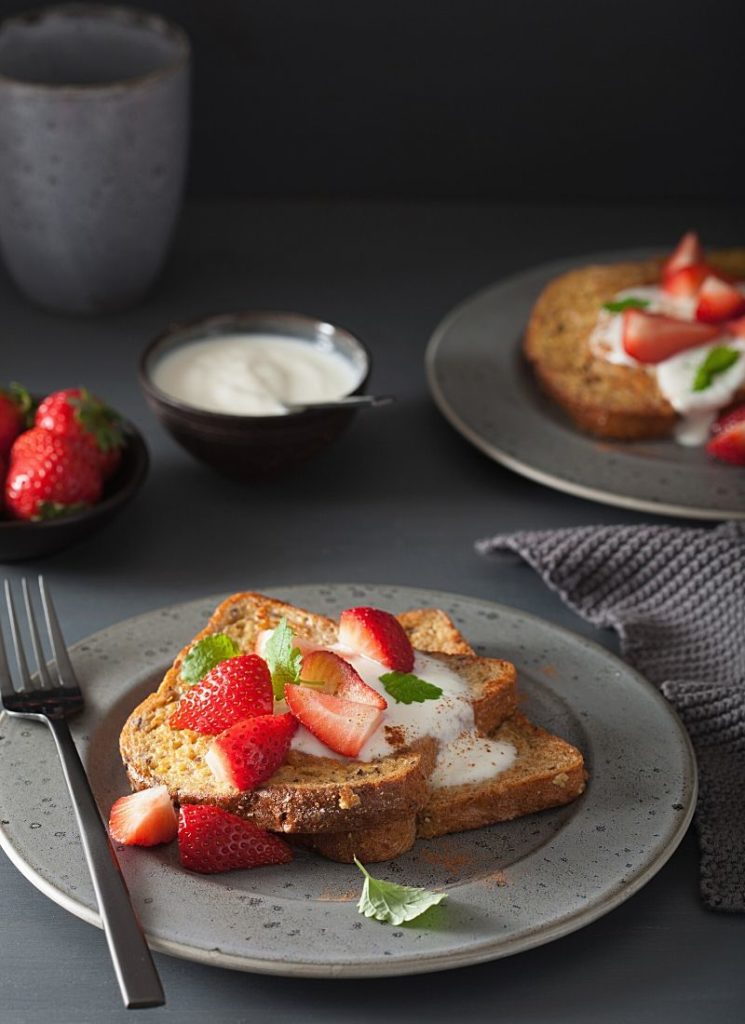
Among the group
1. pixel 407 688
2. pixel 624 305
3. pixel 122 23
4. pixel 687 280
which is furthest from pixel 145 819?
pixel 122 23

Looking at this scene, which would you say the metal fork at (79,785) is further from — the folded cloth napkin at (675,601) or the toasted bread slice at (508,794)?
the folded cloth napkin at (675,601)

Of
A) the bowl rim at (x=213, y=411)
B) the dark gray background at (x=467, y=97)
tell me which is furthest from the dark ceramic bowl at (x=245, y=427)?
the dark gray background at (x=467, y=97)

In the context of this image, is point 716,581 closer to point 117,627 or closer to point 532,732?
point 532,732

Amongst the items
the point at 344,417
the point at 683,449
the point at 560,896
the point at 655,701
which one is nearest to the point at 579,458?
the point at 683,449

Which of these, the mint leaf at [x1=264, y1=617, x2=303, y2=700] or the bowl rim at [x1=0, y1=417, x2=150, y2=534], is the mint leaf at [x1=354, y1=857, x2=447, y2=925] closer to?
the mint leaf at [x1=264, y1=617, x2=303, y2=700]

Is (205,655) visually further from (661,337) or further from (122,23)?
(122,23)

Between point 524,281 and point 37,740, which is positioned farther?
point 524,281
